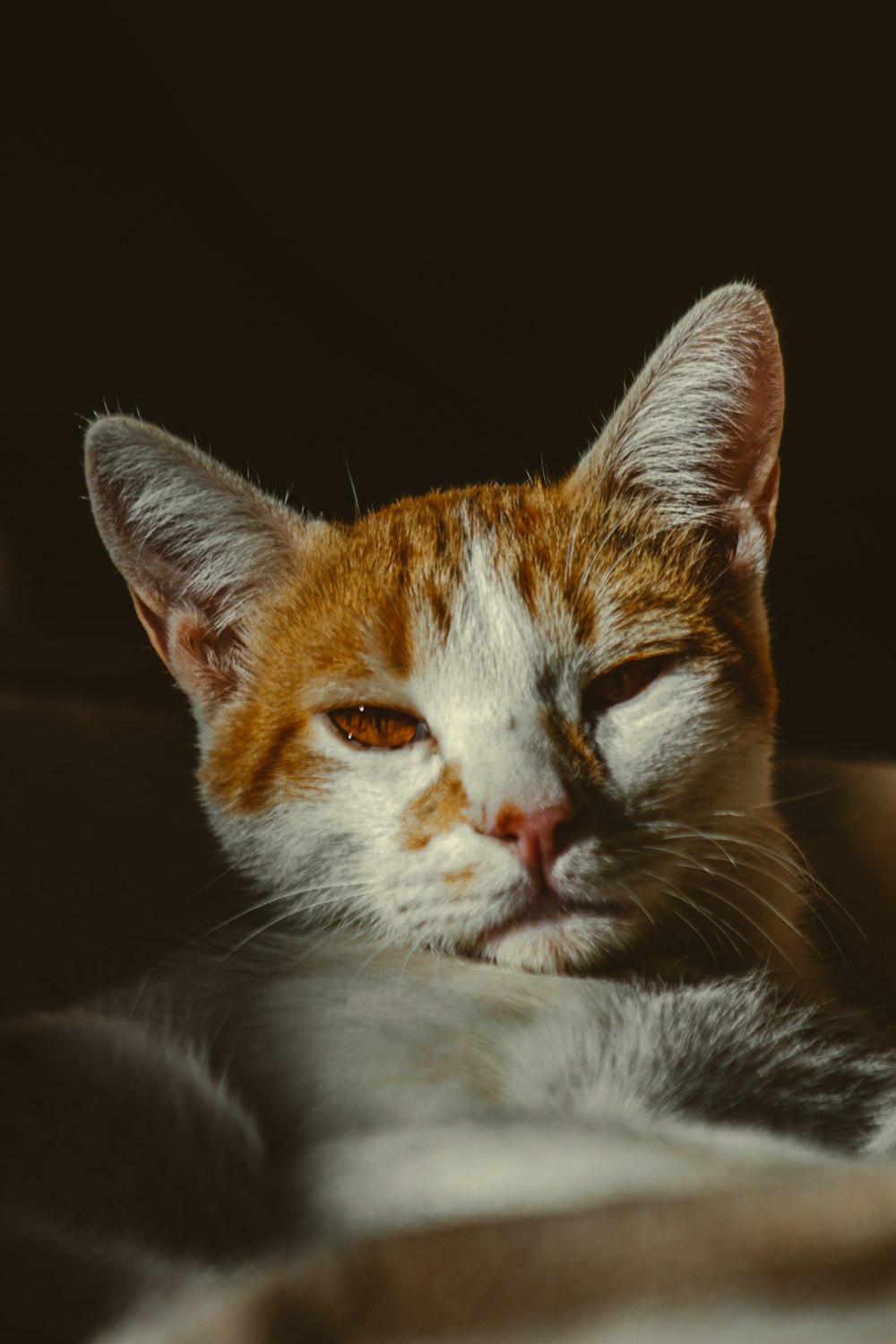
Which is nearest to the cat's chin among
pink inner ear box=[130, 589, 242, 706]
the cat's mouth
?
the cat's mouth

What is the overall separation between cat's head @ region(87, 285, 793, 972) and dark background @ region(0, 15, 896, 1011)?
16cm

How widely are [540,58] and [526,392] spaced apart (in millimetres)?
346

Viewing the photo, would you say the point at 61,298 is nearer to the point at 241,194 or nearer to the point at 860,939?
the point at 241,194

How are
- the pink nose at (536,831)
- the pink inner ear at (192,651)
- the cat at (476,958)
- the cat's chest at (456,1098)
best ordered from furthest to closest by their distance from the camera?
the pink inner ear at (192,651) < the pink nose at (536,831) < the cat's chest at (456,1098) < the cat at (476,958)

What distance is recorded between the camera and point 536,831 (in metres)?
0.77

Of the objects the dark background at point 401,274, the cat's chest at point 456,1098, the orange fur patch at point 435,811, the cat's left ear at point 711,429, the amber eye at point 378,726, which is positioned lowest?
the cat's chest at point 456,1098

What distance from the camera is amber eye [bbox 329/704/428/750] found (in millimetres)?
899

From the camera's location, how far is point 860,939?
1.17 meters

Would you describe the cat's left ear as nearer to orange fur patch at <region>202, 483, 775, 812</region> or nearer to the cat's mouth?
orange fur patch at <region>202, 483, 775, 812</region>

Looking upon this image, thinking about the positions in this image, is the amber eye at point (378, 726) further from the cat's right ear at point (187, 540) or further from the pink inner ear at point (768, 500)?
the pink inner ear at point (768, 500)

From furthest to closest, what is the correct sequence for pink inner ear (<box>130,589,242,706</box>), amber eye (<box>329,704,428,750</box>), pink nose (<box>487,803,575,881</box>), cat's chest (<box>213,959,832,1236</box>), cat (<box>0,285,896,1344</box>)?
pink inner ear (<box>130,589,242,706</box>) < amber eye (<box>329,704,428,750</box>) < pink nose (<box>487,803,575,881</box>) < cat's chest (<box>213,959,832,1236</box>) < cat (<box>0,285,896,1344</box>)

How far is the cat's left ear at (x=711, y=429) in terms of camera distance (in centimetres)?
99

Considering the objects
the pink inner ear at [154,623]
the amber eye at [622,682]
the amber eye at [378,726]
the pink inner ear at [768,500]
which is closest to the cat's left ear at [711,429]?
the pink inner ear at [768,500]

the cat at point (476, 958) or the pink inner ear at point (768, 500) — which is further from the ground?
the pink inner ear at point (768, 500)
